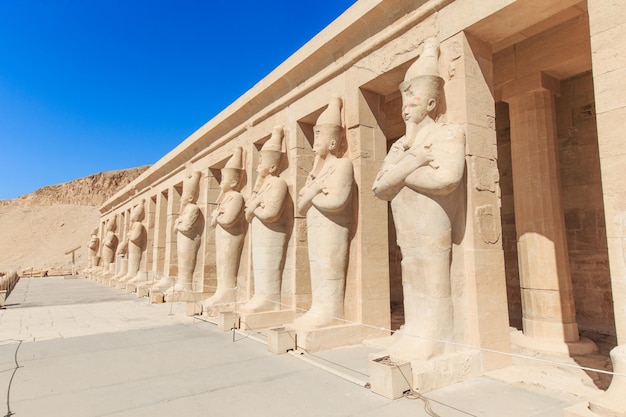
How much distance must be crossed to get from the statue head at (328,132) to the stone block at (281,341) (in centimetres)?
239

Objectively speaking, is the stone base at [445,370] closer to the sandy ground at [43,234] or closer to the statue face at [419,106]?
the statue face at [419,106]

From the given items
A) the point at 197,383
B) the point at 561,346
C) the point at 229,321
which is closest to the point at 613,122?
the point at 561,346

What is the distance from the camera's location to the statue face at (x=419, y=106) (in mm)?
4027

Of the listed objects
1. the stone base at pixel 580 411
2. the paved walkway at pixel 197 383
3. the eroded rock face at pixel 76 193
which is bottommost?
the paved walkway at pixel 197 383

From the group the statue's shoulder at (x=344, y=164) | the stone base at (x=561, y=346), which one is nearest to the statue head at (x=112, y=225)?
the statue's shoulder at (x=344, y=164)

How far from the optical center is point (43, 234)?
44.6 m

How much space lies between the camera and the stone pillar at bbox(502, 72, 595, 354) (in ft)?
16.9

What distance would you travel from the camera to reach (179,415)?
2961mm

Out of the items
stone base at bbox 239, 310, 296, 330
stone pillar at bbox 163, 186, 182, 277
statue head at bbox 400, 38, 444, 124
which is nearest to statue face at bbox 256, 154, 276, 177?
stone base at bbox 239, 310, 296, 330

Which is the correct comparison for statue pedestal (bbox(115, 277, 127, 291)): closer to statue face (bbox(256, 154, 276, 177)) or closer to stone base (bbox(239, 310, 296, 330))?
stone base (bbox(239, 310, 296, 330))

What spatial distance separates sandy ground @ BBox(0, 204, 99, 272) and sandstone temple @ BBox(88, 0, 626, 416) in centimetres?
3464

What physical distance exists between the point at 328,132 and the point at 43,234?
1946 inches

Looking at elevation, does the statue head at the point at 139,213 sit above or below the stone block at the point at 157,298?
above

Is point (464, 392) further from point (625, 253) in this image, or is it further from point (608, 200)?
point (608, 200)
